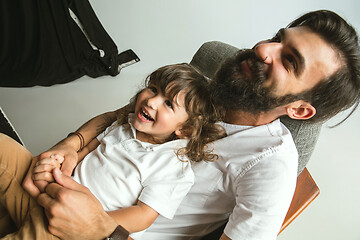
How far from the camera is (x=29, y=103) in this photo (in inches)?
84.6

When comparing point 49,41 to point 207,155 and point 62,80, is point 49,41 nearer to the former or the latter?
point 62,80

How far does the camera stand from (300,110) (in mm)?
1031

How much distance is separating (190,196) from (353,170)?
73.3 inches

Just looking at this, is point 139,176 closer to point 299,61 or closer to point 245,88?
point 245,88

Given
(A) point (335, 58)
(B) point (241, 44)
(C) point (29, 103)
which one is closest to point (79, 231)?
(A) point (335, 58)

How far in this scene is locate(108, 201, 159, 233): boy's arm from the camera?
2.85 feet

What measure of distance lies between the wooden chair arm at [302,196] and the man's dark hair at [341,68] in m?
0.32

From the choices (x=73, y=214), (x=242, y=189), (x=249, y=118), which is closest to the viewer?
(x=73, y=214)

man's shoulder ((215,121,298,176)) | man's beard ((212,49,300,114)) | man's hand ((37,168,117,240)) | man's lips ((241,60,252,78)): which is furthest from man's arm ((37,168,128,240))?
man's lips ((241,60,252,78))

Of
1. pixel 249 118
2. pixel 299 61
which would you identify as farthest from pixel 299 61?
pixel 249 118

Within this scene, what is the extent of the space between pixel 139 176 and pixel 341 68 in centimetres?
83

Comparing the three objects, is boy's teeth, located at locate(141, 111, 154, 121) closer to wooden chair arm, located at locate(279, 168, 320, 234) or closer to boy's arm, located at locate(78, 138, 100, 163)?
boy's arm, located at locate(78, 138, 100, 163)

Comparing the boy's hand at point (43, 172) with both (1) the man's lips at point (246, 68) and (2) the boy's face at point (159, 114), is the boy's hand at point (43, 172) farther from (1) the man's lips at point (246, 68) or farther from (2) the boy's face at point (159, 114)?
(1) the man's lips at point (246, 68)

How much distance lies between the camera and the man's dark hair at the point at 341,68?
92 centimetres
